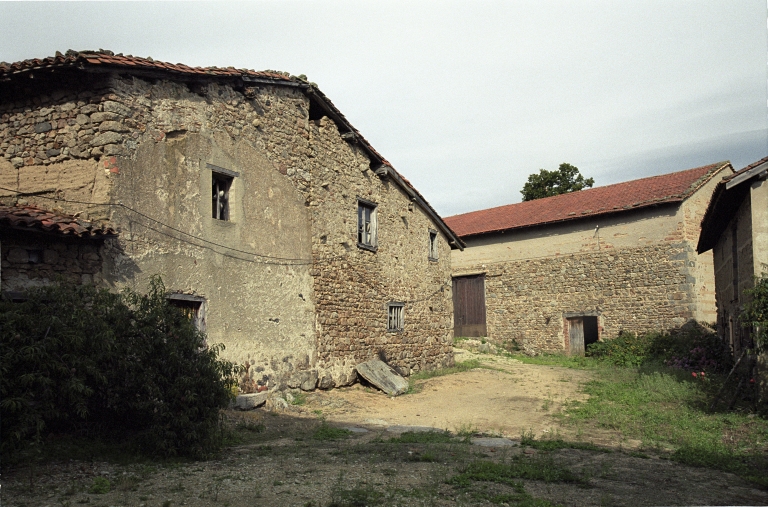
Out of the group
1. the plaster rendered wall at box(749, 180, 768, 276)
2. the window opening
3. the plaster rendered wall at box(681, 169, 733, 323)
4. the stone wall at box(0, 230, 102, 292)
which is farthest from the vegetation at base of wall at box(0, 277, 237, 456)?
the plaster rendered wall at box(681, 169, 733, 323)

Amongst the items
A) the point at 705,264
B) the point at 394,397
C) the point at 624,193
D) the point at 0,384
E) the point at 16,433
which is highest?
the point at 624,193

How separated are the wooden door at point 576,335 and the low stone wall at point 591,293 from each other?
26cm

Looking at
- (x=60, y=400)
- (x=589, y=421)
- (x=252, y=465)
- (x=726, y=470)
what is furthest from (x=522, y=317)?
(x=60, y=400)

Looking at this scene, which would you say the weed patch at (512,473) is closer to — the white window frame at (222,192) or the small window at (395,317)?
the white window frame at (222,192)

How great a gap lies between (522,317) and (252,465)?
17961 millimetres

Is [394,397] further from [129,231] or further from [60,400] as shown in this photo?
[60,400]

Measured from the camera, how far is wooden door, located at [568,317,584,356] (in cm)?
2203

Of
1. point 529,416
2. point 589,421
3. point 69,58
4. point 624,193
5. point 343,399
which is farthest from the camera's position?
point 624,193

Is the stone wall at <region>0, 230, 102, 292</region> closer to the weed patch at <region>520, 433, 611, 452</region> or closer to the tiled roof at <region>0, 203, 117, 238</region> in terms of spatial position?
the tiled roof at <region>0, 203, 117, 238</region>

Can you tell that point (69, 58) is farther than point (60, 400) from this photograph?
Yes

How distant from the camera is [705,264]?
20078mm

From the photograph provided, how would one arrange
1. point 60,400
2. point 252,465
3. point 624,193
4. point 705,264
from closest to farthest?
point 60,400, point 252,465, point 705,264, point 624,193

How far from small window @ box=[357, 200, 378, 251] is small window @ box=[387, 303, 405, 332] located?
181cm

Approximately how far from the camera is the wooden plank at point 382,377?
14023 mm
